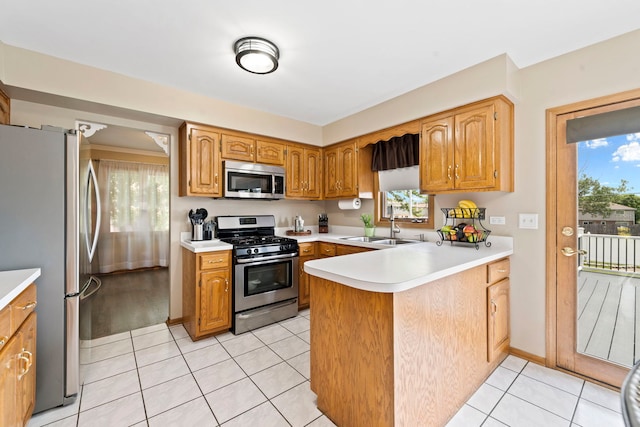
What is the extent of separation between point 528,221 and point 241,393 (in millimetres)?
2639

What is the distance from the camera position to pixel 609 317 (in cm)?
203

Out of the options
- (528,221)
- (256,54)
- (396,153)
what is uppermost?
(256,54)

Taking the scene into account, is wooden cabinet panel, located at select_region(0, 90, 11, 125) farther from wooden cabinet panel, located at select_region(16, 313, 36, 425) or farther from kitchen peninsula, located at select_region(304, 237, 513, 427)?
kitchen peninsula, located at select_region(304, 237, 513, 427)

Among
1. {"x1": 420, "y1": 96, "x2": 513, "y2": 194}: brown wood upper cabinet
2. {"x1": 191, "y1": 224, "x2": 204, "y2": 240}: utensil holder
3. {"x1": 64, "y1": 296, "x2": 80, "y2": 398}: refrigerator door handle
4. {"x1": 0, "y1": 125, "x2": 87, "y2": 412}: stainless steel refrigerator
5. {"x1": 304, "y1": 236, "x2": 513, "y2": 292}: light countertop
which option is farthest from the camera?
{"x1": 191, "y1": 224, "x2": 204, "y2": 240}: utensil holder

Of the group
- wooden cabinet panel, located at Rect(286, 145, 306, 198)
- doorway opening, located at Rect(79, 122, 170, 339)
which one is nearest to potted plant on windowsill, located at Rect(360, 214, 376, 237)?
wooden cabinet panel, located at Rect(286, 145, 306, 198)

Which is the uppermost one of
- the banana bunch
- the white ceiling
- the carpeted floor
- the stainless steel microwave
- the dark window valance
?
the white ceiling

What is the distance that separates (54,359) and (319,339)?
1.67 meters

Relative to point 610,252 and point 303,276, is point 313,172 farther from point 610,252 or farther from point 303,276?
point 610,252

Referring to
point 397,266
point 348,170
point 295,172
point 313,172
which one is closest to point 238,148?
point 295,172

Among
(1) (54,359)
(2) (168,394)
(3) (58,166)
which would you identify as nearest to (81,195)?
(3) (58,166)

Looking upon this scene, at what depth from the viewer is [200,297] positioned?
269 cm

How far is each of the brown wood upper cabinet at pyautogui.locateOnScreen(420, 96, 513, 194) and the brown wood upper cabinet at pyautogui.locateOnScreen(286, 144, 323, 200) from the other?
1.69 m

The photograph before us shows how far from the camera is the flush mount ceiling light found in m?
2.02

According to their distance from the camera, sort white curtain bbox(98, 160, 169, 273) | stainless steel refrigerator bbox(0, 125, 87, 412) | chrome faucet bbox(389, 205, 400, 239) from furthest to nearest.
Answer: white curtain bbox(98, 160, 169, 273), chrome faucet bbox(389, 205, 400, 239), stainless steel refrigerator bbox(0, 125, 87, 412)
